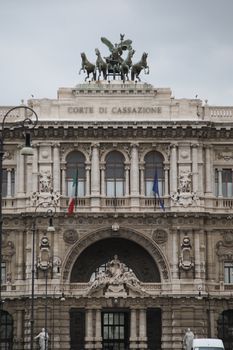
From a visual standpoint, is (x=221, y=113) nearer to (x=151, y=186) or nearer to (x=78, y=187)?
(x=151, y=186)

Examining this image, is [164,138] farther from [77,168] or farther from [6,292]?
[6,292]

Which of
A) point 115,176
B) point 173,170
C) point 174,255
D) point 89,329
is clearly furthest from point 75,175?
point 89,329

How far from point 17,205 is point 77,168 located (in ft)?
18.2

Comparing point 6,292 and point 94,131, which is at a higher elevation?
point 94,131

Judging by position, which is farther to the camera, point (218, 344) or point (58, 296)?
point (58, 296)

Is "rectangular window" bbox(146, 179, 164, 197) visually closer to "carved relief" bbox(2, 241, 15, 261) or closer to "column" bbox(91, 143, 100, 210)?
"column" bbox(91, 143, 100, 210)

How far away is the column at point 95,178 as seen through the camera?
7106 centimetres

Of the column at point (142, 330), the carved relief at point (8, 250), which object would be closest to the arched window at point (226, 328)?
the column at point (142, 330)

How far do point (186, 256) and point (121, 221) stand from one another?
569cm

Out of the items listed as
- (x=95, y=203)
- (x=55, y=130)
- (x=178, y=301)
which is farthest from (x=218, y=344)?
(x=55, y=130)

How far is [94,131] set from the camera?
236 feet

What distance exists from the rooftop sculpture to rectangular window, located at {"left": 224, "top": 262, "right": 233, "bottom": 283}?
1672 centimetres

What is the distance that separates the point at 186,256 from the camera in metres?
70.3

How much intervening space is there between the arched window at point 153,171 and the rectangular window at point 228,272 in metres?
7.61
